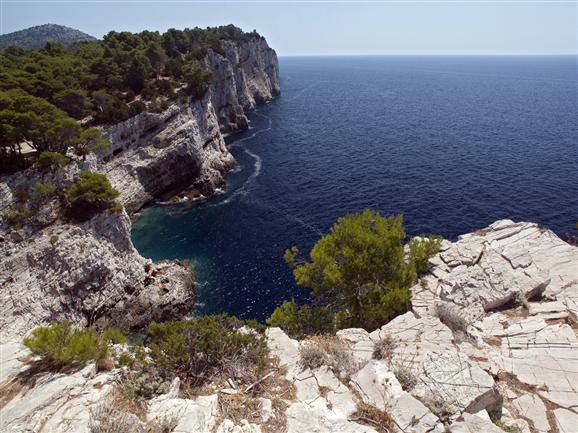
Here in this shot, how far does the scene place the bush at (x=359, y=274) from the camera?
22.3 meters

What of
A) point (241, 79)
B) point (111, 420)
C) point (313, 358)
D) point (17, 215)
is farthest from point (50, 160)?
point (241, 79)

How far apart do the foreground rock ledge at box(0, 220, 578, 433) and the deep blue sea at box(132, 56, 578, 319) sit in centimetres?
2279

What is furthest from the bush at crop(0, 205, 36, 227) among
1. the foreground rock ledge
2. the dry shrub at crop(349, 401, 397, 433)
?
the dry shrub at crop(349, 401, 397, 433)

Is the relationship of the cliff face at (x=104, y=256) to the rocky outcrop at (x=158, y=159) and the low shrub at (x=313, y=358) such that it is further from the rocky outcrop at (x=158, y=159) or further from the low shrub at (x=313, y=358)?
the low shrub at (x=313, y=358)

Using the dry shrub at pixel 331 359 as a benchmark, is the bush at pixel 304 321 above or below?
below

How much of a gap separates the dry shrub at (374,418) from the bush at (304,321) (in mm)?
8524

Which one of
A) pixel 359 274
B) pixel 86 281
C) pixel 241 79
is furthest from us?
pixel 241 79

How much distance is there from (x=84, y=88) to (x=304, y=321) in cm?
6074

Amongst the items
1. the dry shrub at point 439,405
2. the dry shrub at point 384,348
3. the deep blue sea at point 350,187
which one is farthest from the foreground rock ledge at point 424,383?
the deep blue sea at point 350,187

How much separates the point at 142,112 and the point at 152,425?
5886 centimetres

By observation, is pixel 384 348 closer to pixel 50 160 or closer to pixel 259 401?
pixel 259 401

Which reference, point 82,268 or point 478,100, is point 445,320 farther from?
point 478,100

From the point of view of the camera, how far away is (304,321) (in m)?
22.2

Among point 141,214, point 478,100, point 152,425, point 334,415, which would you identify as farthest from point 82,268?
point 478,100
